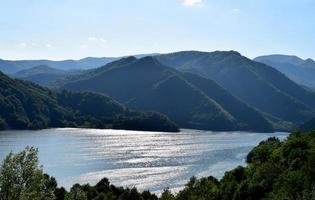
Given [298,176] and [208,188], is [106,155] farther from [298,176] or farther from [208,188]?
[298,176]

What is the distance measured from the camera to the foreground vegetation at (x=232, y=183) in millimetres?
36188

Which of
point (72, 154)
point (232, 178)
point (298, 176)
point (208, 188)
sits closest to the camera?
point (298, 176)

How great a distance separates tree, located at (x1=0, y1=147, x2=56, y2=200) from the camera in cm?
3528

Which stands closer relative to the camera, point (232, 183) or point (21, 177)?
point (21, 177)

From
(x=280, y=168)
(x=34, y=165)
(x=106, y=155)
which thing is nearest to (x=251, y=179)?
(x=280, y=168)

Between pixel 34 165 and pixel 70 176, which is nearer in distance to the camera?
pixel 34 165

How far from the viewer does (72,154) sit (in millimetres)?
197000

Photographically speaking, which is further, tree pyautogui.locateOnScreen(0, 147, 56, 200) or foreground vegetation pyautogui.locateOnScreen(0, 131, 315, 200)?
foreground vegetation pyautogui.locateOnScreen(0, 131, 315, 200)

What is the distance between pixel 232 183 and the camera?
9144 centimetres

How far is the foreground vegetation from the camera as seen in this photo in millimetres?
36188

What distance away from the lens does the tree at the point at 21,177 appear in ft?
116

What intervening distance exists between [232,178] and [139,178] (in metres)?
53.2

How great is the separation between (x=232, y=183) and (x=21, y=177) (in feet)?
198

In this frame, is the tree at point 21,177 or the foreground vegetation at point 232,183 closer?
the tree at point 21,177
